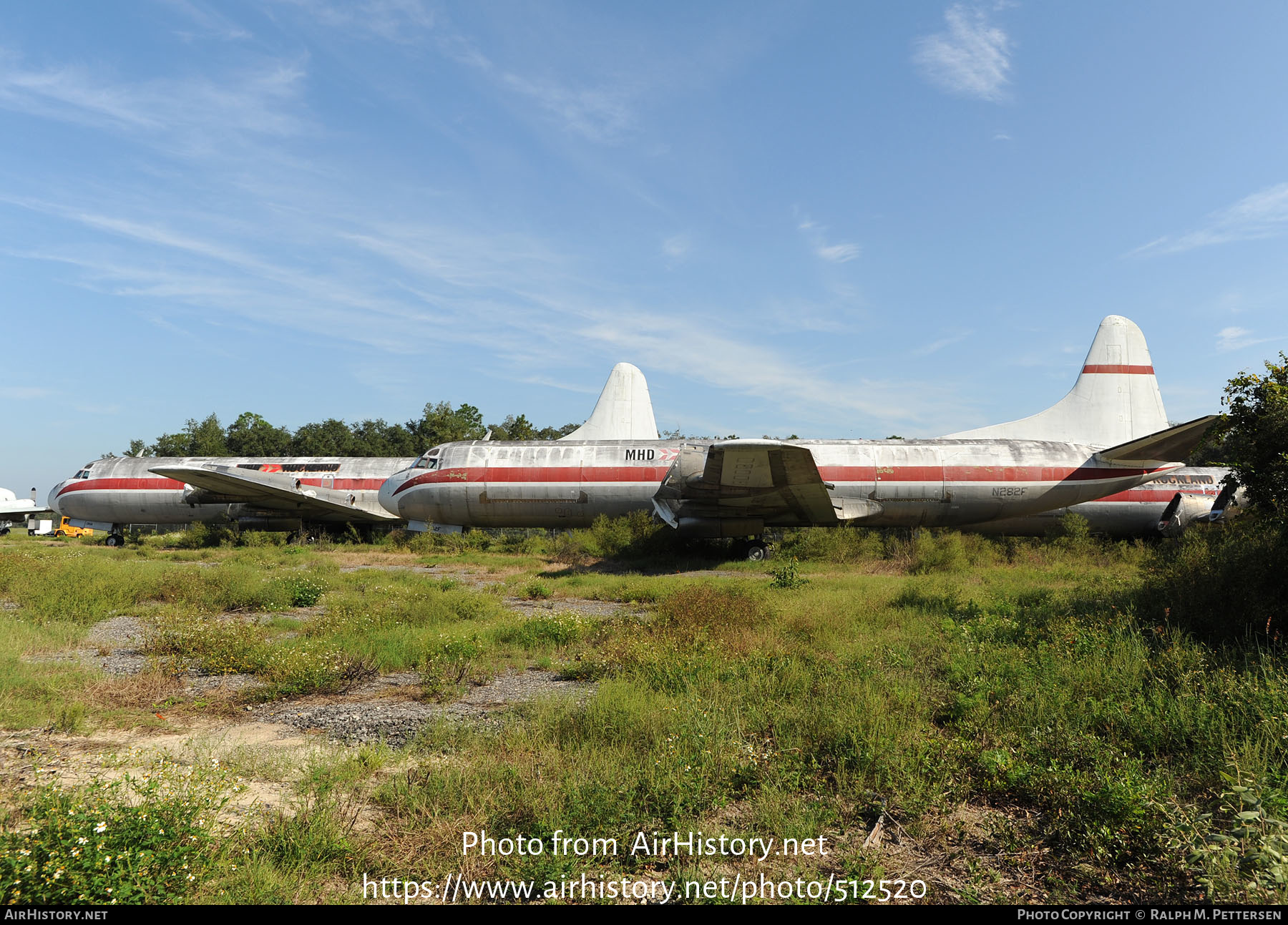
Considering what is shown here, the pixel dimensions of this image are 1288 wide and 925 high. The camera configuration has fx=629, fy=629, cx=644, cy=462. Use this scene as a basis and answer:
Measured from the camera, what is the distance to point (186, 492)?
29266 mm

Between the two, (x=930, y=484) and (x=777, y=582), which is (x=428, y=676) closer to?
(x=777, y=582)

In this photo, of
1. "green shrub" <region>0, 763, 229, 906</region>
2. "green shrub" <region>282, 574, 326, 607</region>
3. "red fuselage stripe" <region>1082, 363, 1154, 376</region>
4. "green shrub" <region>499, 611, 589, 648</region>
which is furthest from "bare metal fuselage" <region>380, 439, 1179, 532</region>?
"green shrub" <region>0, 763, 229, 906</region>

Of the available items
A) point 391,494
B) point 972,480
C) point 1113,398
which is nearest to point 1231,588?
point 972,480

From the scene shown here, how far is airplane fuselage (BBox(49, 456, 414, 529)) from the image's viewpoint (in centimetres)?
2844

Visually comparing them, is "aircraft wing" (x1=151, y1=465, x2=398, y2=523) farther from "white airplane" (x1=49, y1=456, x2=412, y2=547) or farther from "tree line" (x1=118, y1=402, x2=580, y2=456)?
"tree line" (x1=118, y1=402, x2=580, y2=456)

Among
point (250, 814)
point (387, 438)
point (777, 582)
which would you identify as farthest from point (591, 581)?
point (387, 438)

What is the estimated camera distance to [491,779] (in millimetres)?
4559

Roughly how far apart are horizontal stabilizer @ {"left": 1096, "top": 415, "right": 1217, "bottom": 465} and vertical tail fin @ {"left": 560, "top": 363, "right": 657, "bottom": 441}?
1624 cm

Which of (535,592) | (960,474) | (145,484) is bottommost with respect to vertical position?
(535,592)

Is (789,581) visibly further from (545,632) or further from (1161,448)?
(1161,448)

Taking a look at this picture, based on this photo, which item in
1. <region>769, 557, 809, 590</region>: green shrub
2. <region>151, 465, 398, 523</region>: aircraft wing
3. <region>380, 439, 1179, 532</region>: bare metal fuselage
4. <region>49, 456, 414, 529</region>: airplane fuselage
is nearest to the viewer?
<region>769, 557, 809, 590</region>: green shrub

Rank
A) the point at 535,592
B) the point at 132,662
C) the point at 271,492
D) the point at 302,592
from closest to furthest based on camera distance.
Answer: the point at 132,662 < the point at 302,592 < the point at 535,592 < the point at 271,492

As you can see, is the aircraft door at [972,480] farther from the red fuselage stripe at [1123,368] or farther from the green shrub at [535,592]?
the green shrub at [535,592]

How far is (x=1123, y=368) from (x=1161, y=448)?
4.09 m
